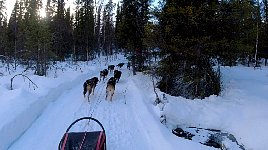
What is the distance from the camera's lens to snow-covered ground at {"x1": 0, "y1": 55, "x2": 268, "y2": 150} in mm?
8695

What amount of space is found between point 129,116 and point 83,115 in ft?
5.56

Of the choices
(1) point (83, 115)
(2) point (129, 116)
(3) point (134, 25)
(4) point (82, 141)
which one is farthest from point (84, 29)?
(4) point (82, 141)

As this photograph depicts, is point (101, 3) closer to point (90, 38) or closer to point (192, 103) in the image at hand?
point (90, 38)

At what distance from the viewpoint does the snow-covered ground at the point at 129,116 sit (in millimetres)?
8695

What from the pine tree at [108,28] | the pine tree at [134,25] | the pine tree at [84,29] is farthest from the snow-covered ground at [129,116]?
the pine tree at [108,28]

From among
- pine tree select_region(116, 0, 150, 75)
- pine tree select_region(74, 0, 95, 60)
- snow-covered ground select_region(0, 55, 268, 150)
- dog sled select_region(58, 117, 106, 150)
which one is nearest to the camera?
dog sled select_region(58, 117, 106, 150)

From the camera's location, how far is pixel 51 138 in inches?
348

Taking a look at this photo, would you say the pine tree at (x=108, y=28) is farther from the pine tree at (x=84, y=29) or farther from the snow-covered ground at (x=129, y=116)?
the snow-covered ground at (x=129, y=116)

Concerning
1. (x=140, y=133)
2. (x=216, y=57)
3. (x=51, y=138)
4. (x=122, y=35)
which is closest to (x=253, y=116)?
(x=140, y=133)

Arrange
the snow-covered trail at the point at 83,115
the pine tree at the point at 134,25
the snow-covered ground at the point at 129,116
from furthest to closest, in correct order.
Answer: the pine tree at the point at 134,25 < the snow-covered ground at the point at 129,116 < the snow-covered trail at the point at 83,115

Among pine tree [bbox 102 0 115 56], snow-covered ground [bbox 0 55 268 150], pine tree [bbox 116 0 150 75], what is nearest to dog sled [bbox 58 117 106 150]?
snow-covered ground [bbox 0 55 268 150]

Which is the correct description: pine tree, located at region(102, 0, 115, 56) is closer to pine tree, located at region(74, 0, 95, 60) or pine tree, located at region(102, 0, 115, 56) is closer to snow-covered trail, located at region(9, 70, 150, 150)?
pine tree, located at region(74, 0, 95, 60)

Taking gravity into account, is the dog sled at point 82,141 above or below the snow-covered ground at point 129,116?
above

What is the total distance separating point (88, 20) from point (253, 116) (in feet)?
132
